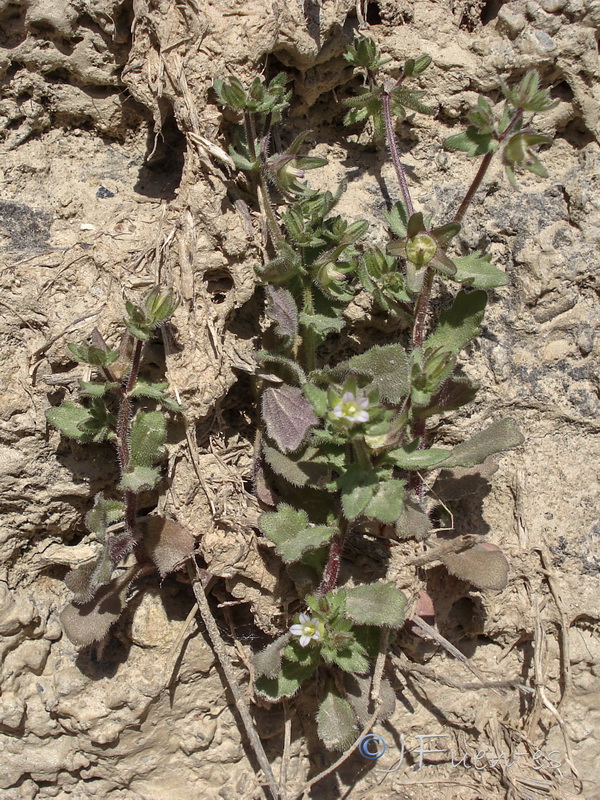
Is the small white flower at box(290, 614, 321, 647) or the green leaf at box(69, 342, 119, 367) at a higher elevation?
Result: the green leaf at box(69, 342, 119, 367)

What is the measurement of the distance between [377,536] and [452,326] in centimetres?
105

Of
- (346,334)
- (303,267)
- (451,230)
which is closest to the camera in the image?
(451,230)

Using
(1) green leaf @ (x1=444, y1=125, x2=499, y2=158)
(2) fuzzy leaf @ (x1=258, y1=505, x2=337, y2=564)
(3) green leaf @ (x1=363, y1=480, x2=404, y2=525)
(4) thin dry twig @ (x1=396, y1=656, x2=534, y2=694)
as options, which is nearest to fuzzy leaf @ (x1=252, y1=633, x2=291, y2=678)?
(2) fuzzy leaf @ (x1=258, y1=505, x2=337, y2=564)

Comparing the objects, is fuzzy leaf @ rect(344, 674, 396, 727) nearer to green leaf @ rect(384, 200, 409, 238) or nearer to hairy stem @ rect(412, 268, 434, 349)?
hairy stem @ rect(412, 268, 434, 349)

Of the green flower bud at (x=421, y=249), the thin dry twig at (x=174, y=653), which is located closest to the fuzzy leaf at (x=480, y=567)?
the thin dry twig at (x=174, y=653)

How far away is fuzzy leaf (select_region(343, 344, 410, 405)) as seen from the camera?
2.88 metres

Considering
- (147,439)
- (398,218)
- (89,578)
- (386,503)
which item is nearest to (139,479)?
(147,439)

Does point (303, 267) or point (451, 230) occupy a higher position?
point (451, 230)

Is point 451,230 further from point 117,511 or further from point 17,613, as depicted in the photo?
point 17,613

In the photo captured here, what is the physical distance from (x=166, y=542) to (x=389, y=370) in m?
1.21

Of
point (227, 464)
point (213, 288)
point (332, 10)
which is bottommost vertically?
point (227, 464)

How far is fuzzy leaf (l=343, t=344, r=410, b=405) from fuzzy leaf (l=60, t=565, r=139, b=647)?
134 centimetres

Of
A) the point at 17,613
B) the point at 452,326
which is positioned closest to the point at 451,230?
the point at 452,326

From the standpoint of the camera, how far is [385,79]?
3.45 metres
